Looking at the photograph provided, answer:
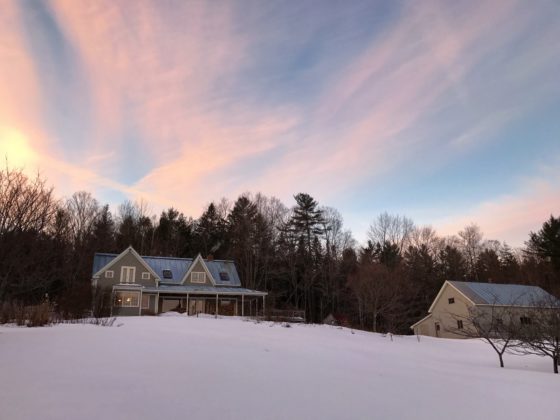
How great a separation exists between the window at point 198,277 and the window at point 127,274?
17.6 ft

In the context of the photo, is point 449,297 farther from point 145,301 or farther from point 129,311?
point 129,311

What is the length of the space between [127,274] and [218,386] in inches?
1298

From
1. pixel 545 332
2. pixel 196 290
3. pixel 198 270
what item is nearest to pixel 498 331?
pixel 545 332

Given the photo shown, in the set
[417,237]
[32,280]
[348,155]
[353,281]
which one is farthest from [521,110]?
[417,237]

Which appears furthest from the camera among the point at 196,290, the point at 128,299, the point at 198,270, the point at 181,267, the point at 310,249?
the point at 310,249

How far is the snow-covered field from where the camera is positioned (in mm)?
4172

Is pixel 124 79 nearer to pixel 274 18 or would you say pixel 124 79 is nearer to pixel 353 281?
pixel 274 18

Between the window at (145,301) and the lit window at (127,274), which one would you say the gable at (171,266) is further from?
the lit window at (127,274)

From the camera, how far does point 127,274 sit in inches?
1400

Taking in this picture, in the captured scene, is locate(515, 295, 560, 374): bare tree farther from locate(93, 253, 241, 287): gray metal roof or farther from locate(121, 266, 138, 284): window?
locate(121, 266, 138, 284): window

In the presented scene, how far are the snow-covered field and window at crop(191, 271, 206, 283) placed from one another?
29655 mm

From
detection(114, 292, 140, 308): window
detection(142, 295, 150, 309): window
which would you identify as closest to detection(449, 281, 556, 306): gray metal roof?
detection(142, 295, 150, 309): window

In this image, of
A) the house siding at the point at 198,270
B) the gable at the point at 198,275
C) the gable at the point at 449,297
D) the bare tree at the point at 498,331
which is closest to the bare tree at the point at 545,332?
the bare tree at the point at 498,331

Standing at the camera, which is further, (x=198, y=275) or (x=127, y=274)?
(x=198, y=275)
